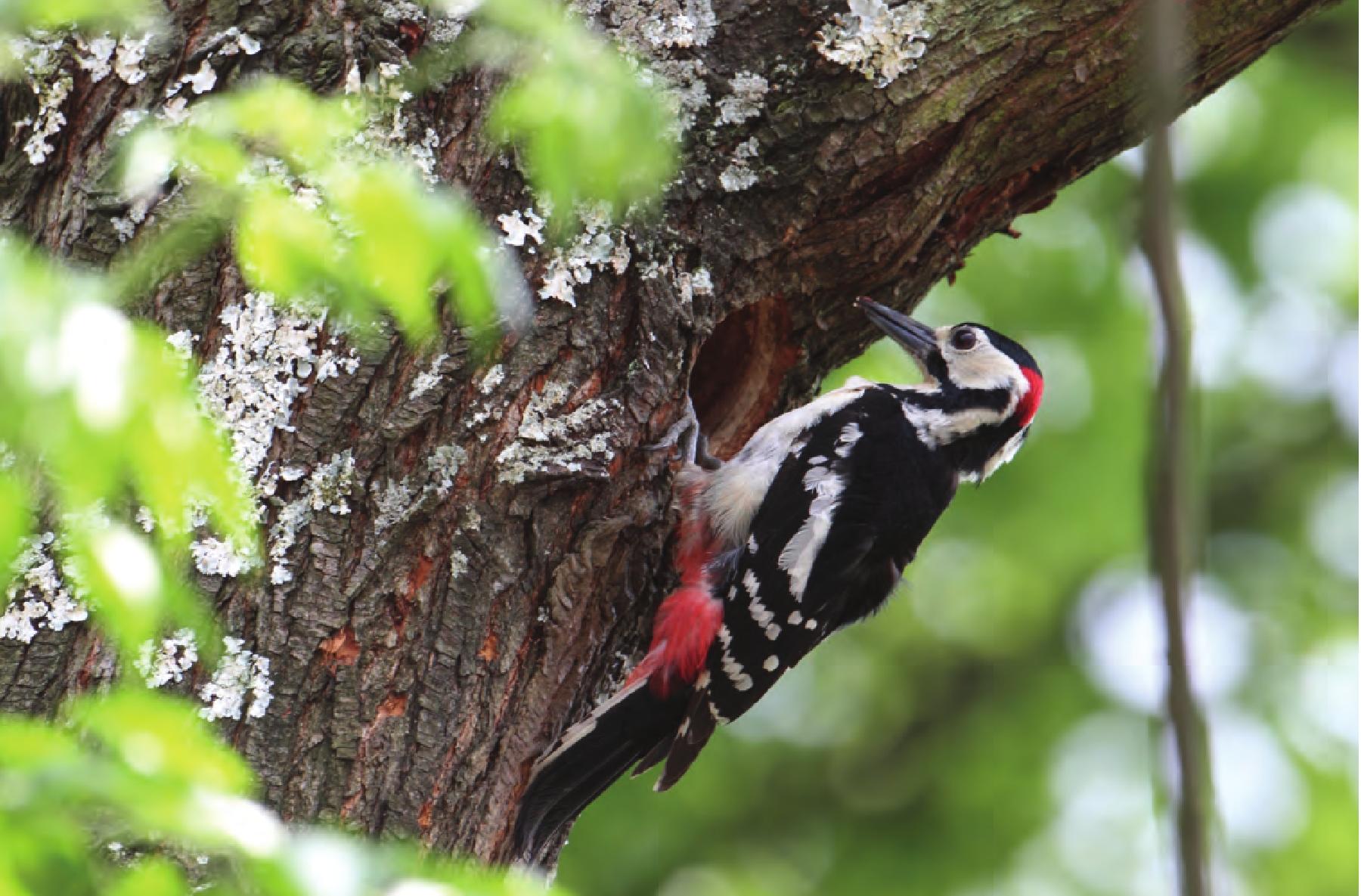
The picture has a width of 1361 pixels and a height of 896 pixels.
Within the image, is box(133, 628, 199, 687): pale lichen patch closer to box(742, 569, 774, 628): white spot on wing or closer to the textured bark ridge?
the textured bark ridge

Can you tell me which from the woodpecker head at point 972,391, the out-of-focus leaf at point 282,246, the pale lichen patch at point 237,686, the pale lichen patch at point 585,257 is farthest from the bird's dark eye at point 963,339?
the out-of-focus leaf at point 282,246

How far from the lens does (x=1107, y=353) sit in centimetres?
587

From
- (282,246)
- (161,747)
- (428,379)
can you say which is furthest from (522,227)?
(161,747)

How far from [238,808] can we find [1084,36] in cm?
242

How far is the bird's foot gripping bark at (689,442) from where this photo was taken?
3.13m

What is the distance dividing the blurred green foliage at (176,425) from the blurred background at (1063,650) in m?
3.95

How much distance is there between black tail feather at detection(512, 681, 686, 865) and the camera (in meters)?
2.90

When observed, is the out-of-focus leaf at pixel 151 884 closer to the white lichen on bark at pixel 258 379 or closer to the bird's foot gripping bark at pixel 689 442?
the white lichen on bark at pixel 258 379

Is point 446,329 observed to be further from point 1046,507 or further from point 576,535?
point 1046,507

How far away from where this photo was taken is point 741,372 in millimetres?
3717

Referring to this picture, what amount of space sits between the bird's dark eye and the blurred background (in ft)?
4.48

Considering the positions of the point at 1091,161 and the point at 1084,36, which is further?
the point at 1091,161

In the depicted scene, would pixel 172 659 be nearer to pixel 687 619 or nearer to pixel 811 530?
pixel 687 619

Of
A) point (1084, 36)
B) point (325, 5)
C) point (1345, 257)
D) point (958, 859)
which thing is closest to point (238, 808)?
point (325, 5)
